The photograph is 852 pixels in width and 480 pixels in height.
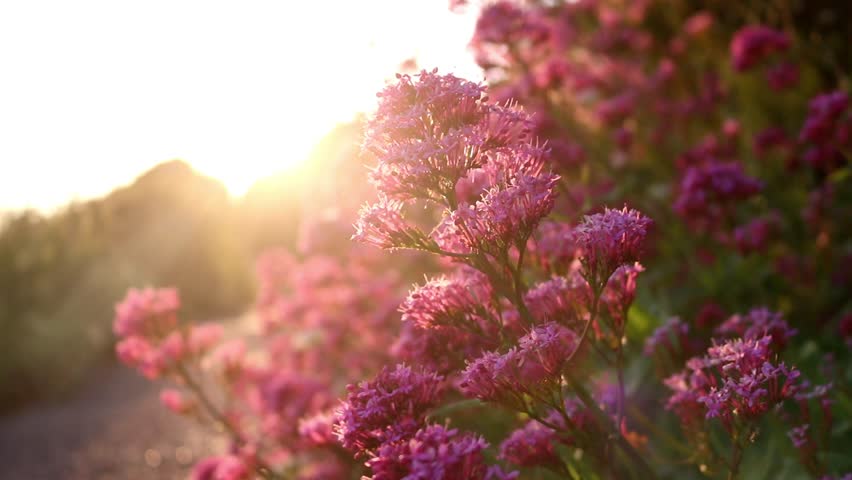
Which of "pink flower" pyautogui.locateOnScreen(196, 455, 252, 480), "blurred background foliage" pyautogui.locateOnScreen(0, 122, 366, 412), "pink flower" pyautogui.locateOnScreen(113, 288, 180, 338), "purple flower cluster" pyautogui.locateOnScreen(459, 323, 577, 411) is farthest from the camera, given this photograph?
"blurred background foliage" pyautogui.locateOnScreen(0, 122, 366, 412)

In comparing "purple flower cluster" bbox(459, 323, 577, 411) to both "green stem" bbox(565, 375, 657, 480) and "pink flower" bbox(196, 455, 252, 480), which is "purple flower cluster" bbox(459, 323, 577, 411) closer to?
"green stem" bbox(565, 375, 657, 480)

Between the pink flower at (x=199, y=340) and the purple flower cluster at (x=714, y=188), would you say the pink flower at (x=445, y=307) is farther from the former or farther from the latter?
the pink flower at (x=199, y=340)

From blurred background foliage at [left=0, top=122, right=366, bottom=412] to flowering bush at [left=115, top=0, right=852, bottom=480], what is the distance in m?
2.17

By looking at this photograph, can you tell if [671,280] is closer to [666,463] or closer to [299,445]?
[666,463]

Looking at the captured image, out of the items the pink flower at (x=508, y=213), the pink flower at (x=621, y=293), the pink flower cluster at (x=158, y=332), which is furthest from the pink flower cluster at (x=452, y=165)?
the pink flower cluster at (x=158, y=332)

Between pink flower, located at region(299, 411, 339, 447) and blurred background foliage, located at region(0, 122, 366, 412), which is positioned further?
blurred background foliage, located at region(0, 122, 366, 412)

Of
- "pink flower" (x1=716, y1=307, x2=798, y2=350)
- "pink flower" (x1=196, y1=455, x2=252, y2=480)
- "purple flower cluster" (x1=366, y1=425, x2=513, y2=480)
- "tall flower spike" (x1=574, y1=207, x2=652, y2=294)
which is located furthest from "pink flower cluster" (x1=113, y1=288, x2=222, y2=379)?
"tall flower spike" (x1=574, y1=207, x2=652, y2=294)

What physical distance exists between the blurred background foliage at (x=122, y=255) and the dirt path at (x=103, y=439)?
106 centimetres

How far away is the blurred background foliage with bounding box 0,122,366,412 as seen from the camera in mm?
13594

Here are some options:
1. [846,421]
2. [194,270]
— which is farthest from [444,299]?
[194,270]

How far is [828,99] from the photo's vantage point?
4.09 meters

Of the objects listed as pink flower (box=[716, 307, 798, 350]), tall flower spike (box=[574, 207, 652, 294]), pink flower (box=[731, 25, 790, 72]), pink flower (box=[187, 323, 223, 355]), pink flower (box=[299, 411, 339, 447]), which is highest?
pink flower (box=[731, 25, 790, 72])

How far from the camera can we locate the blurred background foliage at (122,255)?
13.6 metres

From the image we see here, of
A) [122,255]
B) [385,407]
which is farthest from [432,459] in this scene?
[122,255]
